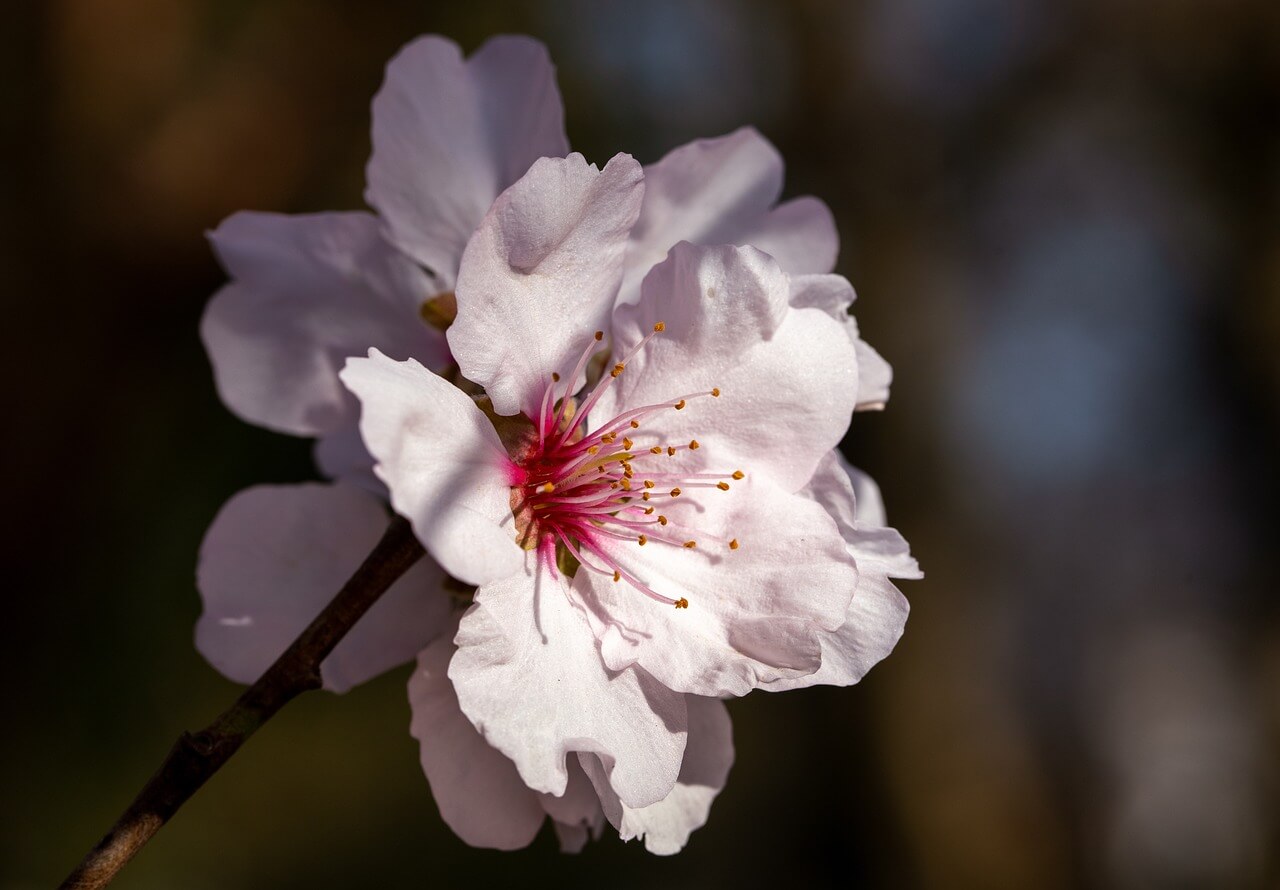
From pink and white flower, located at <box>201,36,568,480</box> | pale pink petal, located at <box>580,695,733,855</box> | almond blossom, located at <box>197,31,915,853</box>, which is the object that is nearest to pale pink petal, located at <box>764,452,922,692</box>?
almond blossom, located at <box>197,31,915,853</box>

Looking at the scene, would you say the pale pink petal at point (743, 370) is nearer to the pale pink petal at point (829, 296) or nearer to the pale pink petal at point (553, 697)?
the pale pink petal at point (829, 296)

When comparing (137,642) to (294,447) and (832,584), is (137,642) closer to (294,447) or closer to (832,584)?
(294,447)

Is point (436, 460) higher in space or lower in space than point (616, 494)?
higher

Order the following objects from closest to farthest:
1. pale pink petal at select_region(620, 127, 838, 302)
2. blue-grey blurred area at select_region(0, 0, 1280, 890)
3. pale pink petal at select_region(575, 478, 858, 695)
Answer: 1. pale pink petal at select_region(575, 478, 858, 695)
2. pale pink petal at select_region(620, 127, 838, 302)
3. blue-grey blurred area at select_region(0, 0, 1280, 890)

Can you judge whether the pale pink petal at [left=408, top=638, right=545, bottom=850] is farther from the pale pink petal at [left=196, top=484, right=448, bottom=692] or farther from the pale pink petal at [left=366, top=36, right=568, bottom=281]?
the pale pink petal at [left=366, top=36, right=568, bottom=281]

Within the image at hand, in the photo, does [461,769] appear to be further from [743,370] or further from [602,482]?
[743,370]

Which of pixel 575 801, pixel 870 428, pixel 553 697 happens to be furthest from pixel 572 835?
pixel 870 428

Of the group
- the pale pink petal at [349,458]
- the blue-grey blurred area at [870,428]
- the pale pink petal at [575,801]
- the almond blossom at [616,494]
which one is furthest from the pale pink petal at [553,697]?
the blue-grey blurred area at [870,428]
